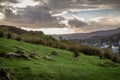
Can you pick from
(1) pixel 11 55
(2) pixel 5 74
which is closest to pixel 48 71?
(2) pixel 5 74

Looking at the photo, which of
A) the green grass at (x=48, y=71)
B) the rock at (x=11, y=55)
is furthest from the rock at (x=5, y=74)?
the rock at (x=11, y=55)

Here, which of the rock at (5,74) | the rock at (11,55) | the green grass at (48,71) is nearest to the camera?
the rock at (5,74)

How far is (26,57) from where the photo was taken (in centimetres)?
5297

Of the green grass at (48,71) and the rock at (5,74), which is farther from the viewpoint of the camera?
the green grass at (48,71)

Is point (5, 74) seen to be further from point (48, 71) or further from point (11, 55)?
point (11, 55)

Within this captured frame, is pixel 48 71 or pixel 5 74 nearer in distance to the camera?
pixel 5 74

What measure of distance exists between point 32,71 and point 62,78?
4.77m

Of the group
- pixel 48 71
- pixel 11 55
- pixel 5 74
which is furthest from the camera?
pixel 11 55

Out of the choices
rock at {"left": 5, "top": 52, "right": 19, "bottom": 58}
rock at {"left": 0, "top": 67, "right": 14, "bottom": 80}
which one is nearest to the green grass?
rock at {"left": 0, "top": 67, "right": 14, "bottom": 80}

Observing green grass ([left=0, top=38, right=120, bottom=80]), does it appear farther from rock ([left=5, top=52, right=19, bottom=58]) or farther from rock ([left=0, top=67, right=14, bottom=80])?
rock ([left=5, top=52, right=19, bottom=58])

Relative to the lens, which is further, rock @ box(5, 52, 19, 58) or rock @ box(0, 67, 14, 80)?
rock @ box(5, 52, 19, 58)

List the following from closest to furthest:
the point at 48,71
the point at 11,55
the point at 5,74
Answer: the point at 5,74, the point at 48,71, the point at 11,55

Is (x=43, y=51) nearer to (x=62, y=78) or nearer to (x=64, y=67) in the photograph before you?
(x=64, y=67)

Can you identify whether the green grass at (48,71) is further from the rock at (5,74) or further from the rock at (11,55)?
the rock at (11,55)
